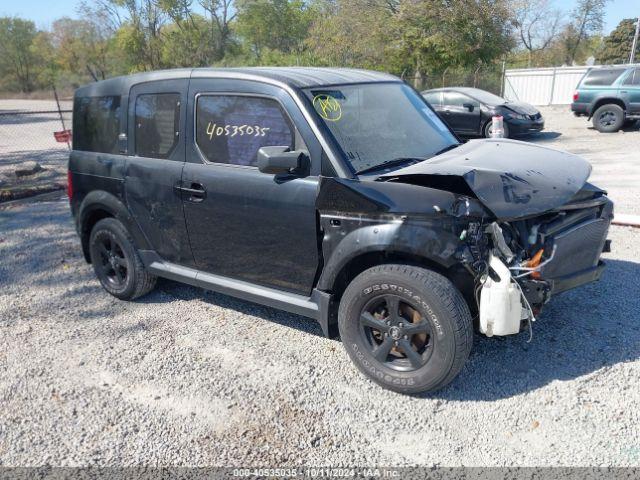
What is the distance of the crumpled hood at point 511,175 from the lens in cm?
305

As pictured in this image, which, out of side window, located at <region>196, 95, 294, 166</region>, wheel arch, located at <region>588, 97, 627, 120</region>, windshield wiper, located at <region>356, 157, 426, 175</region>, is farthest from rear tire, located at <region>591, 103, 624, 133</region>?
side window, located at <region>196, 95, 294, 166</region>

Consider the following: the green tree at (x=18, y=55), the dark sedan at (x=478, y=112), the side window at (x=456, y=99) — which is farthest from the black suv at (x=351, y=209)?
the green tree at (x=18, y=55)

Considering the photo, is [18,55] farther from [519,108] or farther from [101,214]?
[101,214]

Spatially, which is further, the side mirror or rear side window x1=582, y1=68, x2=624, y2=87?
rear side window x1=582, y1=68, x2=624, y2=87

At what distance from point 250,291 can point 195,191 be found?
0.84m

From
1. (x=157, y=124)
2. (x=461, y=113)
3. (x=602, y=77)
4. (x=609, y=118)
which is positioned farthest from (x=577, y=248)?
(x=609, y=118)

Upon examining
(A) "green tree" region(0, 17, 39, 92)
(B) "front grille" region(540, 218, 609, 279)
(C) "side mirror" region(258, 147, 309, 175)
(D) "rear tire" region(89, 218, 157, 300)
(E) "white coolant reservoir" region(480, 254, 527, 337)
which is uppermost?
(A) "green tree" region(0, 17, 39, 92)

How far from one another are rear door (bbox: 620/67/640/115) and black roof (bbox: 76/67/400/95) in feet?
42.8

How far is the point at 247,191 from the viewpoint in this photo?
3750mm

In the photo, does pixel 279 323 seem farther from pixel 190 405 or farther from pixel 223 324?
pixel 190 405

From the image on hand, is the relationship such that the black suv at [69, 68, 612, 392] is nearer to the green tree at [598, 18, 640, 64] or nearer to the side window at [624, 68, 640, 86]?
the side window at [624, 68, 640, 86]

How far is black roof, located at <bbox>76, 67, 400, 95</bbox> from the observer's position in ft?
12.3

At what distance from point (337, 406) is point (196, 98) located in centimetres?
244

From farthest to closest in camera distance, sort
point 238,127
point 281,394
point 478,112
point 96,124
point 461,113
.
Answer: point 461,113, point 478,112, point 96,124, point 238,127, point 281,394
